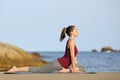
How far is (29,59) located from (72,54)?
26431mm

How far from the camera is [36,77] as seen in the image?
879 centimetres

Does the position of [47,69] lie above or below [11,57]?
below

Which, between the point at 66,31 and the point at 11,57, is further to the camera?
the point at 11,57

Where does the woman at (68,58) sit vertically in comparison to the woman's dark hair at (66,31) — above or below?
below

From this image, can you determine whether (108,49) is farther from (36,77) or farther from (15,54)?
(36,77)

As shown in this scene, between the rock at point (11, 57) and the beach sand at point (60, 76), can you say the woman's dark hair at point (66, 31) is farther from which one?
the rock at point (11, 57)

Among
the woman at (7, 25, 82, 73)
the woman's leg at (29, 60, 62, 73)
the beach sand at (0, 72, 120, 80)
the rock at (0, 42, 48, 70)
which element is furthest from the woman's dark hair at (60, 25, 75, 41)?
the rock at (0, 42, 48, 70)

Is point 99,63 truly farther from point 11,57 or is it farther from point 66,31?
point 66,31

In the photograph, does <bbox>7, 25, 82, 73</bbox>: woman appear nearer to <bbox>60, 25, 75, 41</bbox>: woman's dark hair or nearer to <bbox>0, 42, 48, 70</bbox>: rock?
<bbox>60, 25, 75, 41</bbox>: woman's dark hair

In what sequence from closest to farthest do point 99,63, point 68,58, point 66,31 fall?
point 68,58 < point 66,31 < point 99,63

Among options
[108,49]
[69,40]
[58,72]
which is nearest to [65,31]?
[69,40]

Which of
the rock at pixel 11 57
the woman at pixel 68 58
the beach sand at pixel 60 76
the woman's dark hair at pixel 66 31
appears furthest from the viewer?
the rock at pixel 11 57

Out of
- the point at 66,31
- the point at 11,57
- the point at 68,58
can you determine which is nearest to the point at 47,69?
the point at 68,58

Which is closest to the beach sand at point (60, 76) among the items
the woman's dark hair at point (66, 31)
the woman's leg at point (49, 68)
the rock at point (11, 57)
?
the woman's leg at point (49, 68)
